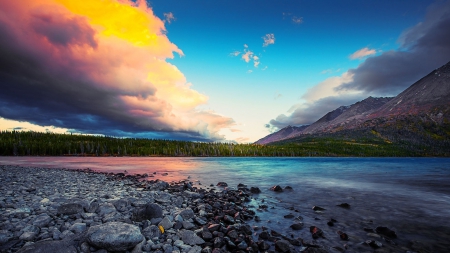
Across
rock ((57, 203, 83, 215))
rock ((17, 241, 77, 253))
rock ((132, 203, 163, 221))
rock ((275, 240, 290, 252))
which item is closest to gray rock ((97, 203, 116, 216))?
rock ((57, 203, 83, 215))

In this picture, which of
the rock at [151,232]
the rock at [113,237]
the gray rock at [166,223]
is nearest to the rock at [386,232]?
the gray rock at [166,223]

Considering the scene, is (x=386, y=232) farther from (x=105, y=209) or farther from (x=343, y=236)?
(x=105, y=209)

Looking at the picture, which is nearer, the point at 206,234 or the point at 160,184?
the point at 206,234

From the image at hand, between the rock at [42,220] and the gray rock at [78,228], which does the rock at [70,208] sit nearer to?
the rock at [42,220]

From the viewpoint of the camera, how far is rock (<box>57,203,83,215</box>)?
29.9ft

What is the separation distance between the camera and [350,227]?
11.5 meters

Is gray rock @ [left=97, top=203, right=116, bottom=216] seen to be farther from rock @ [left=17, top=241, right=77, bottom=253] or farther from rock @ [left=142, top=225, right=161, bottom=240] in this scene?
rock @ [left=17, top=241, right=77, bottom=253]

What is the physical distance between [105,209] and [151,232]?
3541 mm

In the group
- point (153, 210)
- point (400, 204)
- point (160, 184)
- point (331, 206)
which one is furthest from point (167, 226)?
point (400, 204)

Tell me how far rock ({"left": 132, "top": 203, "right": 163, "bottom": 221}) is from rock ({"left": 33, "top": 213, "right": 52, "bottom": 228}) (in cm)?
310

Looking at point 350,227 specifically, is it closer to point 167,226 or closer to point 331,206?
point 331,206

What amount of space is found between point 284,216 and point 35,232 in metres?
11.9

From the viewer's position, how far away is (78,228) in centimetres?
768

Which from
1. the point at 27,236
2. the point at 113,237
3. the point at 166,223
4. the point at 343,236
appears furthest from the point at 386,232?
the point at 27,236
